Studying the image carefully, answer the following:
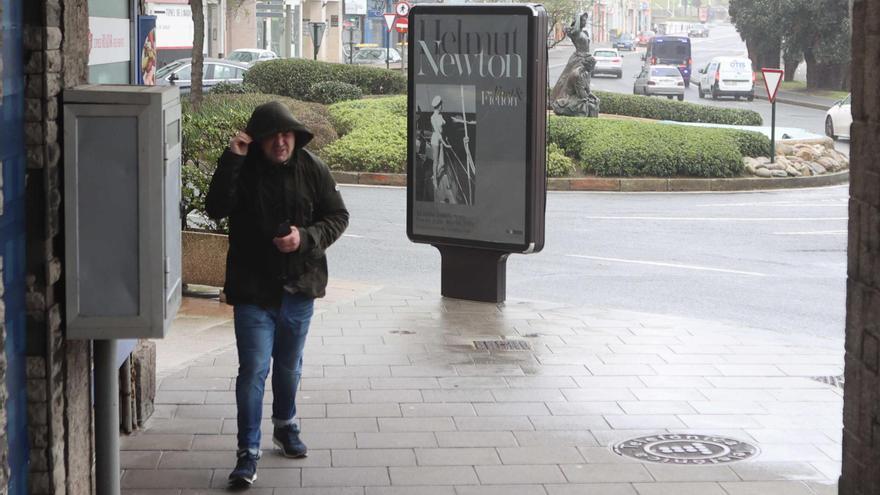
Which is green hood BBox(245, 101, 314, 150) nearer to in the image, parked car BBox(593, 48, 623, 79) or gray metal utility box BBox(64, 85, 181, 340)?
gray metal utility box BBox(64, 85, 181, 340)

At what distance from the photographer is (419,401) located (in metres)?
8.09

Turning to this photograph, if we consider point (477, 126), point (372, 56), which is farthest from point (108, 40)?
point (372, 56)

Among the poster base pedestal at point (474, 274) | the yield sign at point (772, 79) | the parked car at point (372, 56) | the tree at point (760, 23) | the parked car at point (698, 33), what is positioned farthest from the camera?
the parked car at point (698, 33)

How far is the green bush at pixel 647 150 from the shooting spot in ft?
74.6

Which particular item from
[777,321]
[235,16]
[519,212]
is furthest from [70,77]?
[235,16]

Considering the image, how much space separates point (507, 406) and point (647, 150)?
50.7ft

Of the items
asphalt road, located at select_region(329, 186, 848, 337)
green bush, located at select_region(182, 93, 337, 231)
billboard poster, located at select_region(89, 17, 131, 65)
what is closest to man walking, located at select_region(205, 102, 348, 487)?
billboard poster, located at select_region(89, 17, 131, 65)

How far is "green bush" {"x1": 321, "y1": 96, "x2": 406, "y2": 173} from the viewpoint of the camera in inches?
892

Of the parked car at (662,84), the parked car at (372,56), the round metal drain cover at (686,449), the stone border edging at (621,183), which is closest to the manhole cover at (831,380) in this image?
the round metal drain cover at (686,449)

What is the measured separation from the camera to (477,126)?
Answer: 1144cm

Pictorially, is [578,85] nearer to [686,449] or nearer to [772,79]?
[772,79]

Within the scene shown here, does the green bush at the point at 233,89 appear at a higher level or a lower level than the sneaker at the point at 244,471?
higher

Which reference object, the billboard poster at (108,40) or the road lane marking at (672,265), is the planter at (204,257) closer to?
the billboard poster at (108,40)

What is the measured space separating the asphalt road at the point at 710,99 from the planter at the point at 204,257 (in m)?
21.7
